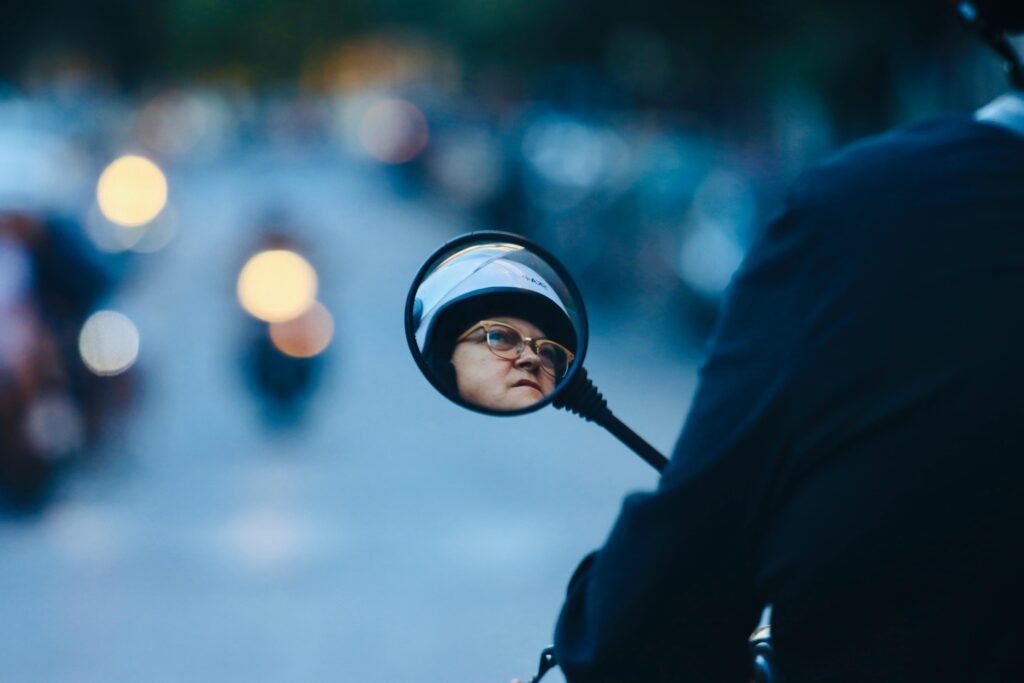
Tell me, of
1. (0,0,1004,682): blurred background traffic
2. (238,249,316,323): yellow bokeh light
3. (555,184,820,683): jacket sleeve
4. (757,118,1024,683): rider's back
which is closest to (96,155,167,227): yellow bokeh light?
(0,0,1004,682): blurred background traffic

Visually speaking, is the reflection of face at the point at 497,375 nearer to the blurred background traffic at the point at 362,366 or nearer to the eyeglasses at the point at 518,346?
the eyeglasses at the point at 518,346

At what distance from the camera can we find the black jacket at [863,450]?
1.41m

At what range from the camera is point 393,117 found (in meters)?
54.6

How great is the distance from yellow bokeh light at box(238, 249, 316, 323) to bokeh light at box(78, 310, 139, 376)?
A: 38.4 inches

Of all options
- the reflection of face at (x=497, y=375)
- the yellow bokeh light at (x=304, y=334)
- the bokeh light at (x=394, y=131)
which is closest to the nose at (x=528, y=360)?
the reflection of face at (x=497, y=375)

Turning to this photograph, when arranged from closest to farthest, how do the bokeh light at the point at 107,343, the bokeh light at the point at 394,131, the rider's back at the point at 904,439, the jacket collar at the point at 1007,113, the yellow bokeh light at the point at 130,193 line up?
1. the rider's back at the point at 904,439
2. the jacket collar at the point at 1007,113
3. the bokeh light at the point at 107,343
4. the yellow bokeh light at the point at 130,193
5. the bokeh light at the point at 394,131

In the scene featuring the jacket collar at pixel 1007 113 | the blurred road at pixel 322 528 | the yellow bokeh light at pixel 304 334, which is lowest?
the jacket collar at pixel 1007 113

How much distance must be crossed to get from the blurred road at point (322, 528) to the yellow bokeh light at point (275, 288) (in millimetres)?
323

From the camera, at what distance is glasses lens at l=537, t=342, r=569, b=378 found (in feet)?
5.34

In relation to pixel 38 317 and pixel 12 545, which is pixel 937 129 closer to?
pixel 12 545

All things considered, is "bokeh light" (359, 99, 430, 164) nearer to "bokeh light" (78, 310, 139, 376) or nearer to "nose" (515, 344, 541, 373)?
"bokeh light" (78, 310, 139, 376)

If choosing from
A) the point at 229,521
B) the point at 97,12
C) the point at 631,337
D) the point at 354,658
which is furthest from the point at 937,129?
the point at 97,12

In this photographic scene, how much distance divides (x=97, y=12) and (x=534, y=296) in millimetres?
49262

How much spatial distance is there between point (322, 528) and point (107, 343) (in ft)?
9.27
